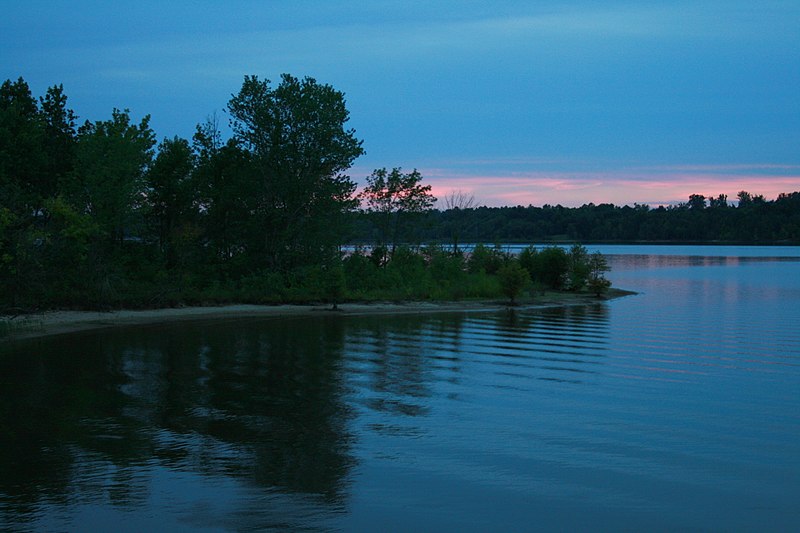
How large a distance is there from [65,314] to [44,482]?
21.6 m

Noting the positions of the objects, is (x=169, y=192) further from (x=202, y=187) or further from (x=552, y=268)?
(x=552, y=268)

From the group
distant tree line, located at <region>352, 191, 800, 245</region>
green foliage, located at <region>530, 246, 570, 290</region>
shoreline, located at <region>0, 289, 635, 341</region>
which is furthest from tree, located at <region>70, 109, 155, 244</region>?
distant tree line, located at <region>352, 191, 800, 245</region>

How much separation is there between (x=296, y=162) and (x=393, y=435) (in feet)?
90.5

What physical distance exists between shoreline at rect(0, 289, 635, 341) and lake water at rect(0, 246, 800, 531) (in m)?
2.45

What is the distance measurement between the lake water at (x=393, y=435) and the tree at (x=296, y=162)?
1471 cm

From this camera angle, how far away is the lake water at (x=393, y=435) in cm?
848

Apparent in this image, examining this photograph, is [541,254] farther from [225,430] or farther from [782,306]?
[225,430]

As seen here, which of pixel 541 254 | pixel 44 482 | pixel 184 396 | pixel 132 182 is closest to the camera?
pixel 44 482

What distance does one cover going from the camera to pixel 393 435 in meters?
12.0

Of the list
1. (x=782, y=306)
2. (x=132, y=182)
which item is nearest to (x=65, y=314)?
(x=132, y=182)

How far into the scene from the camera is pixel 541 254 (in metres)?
51.5

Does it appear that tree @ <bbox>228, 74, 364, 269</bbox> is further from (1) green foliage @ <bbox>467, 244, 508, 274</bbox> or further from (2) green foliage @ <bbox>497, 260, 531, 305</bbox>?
(1) green foliage @ <bbox>467, 244, 508, 274</bbox>

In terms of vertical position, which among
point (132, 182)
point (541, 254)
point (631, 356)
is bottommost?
point (631, 356)

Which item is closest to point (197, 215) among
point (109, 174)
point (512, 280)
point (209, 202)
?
point (209, 202)
